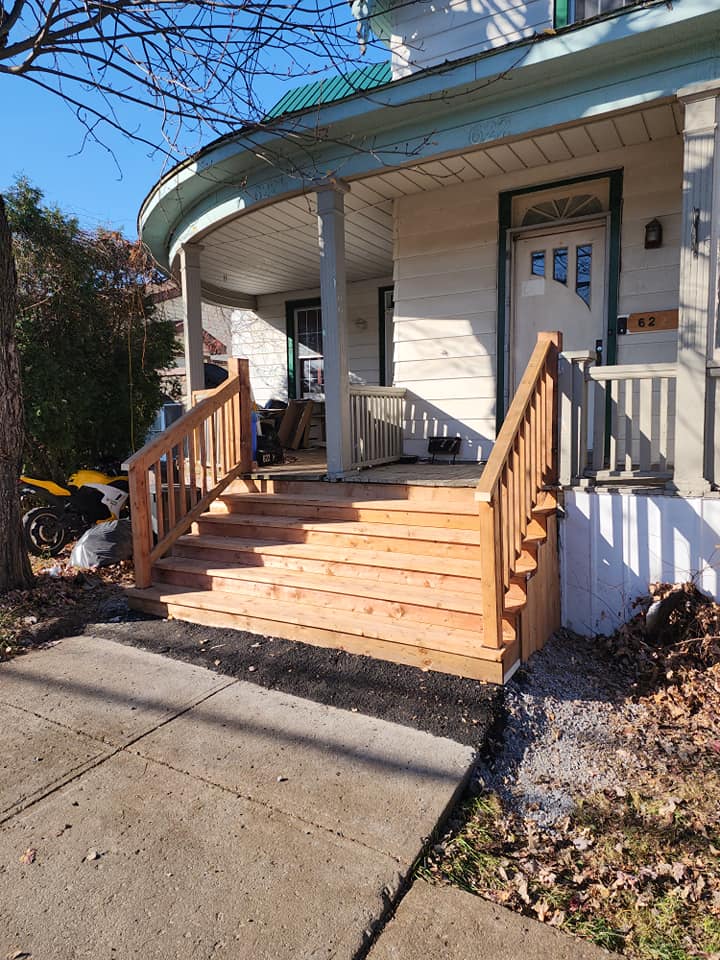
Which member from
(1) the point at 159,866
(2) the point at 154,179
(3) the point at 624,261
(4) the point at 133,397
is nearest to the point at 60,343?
(4) the point at 133,397

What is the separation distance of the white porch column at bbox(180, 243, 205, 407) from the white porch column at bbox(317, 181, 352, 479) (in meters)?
1.98

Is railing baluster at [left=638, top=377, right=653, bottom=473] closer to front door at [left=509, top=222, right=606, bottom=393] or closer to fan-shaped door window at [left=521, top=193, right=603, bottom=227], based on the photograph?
front door at [left=509, top=222, right=606, bottom=393]

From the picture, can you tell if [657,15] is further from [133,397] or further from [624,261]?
[133,397]

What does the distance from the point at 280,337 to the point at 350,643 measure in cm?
706

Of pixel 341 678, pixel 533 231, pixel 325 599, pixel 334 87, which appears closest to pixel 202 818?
pixel 341 678

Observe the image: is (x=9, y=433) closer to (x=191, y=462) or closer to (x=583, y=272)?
(x=191, y=462)

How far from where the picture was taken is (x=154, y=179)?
19.0 ft

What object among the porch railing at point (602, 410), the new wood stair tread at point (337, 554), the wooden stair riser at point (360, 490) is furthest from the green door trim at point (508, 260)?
the new wood stair tread at point (337, 554)

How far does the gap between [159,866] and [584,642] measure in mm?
2765

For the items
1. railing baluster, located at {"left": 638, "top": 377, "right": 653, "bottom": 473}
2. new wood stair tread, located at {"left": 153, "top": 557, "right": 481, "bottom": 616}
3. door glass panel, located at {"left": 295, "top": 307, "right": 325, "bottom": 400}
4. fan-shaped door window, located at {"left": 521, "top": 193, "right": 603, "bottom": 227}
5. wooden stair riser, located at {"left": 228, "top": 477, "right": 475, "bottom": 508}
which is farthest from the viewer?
door glass panel, located at {"left": 295, "top": 307, "right": 325, "bottom": 400}

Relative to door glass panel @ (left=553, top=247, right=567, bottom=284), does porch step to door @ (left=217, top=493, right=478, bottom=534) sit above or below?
below

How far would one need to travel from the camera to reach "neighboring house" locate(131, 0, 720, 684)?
11.7 feet

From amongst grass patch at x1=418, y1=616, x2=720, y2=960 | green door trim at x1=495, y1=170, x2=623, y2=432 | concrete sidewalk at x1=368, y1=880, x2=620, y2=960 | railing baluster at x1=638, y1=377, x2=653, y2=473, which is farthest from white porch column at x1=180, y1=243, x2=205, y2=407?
concrete sidewalk at x1=368, y1=880, x2=620, y2=960

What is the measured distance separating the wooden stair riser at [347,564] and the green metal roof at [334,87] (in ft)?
12.5
